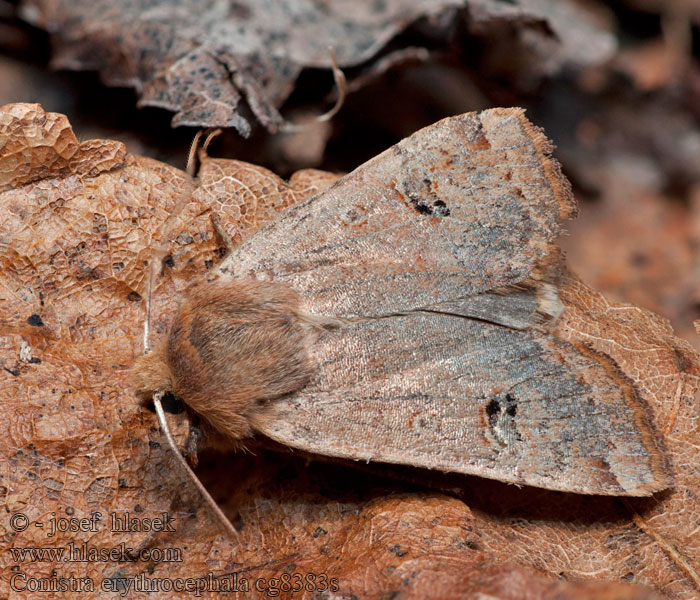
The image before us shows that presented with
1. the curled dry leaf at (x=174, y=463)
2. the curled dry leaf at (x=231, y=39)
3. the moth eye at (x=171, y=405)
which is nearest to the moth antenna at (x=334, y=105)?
the curled dry leaf at (x=231, y=39)

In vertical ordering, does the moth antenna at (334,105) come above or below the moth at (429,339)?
above

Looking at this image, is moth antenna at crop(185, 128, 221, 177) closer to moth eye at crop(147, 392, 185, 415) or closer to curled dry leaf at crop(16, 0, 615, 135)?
curled dry leaf at crop(16, 0, 615, 135)

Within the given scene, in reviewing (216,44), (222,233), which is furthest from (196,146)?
(216,44)

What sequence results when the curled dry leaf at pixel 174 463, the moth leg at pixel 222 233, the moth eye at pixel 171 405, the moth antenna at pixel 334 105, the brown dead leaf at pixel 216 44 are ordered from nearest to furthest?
the curled dry leaf at pixel 174 463 < the moth eye at pixel 171 405 < the moth leg at pixel 222 233 < the brown dead leaf at pixel 216 44 < the moth antenna at pixel 334 105

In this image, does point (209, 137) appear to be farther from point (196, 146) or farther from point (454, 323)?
point (454, 323)

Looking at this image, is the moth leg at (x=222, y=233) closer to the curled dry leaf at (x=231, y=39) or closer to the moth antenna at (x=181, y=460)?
the curled dry leaf at (x=231, y=39)

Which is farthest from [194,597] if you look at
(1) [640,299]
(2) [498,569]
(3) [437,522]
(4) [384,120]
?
(1) [640,299]
